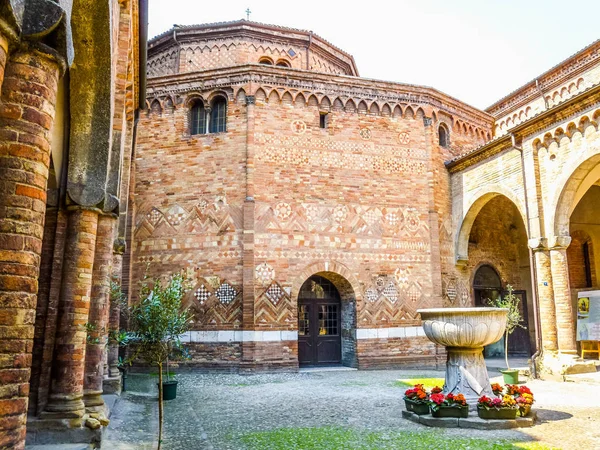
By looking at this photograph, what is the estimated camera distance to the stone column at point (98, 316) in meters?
6.75

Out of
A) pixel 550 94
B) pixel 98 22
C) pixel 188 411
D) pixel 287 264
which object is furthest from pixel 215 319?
pixel 550 94

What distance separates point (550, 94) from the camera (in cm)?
1980

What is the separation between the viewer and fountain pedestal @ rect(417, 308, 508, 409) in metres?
7.75

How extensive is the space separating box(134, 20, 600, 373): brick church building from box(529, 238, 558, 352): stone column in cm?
4

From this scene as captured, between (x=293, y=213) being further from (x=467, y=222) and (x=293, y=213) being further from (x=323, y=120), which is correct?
(x=467, y=222)

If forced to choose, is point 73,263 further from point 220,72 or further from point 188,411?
point 220,72

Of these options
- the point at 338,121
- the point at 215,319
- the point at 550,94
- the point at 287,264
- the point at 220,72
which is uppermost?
the point at 550,94

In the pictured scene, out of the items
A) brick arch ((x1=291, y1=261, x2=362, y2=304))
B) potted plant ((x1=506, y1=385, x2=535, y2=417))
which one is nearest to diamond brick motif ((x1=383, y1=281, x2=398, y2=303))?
brick arch ((x1=291, y1=261, x2=362, y2=304))

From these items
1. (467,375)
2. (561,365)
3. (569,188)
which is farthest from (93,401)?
(569,188)

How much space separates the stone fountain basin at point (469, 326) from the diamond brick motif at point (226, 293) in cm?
726

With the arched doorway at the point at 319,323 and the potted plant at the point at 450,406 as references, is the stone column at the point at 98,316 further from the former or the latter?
the arched doorway at the point at 319,323

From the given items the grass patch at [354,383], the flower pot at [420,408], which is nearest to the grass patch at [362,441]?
the flower pot at [420,408]

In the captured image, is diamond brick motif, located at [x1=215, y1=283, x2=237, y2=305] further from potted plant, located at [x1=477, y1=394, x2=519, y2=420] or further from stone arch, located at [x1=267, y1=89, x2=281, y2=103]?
potted plant, located at [x1=477, y1=394, x2=519, y2=420]

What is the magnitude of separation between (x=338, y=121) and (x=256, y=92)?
279 cm
